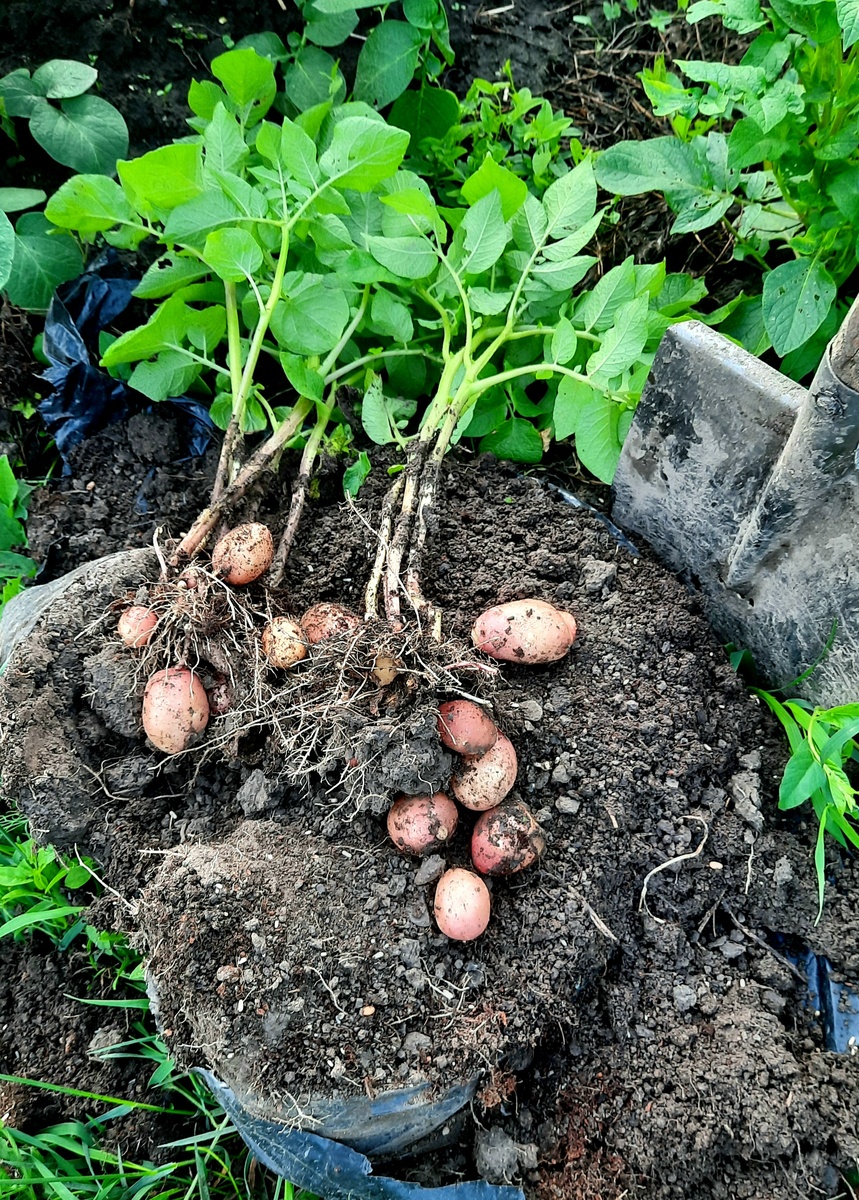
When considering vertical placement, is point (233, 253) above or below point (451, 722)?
above

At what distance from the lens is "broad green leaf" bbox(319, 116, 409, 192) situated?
1.55 metres

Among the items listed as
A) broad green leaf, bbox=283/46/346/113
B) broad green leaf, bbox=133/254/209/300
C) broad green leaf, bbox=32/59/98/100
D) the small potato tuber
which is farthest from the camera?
broad green leaf, bbox=283/46/346/113

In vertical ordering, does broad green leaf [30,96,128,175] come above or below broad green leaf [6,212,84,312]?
above

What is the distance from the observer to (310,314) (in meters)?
1.79

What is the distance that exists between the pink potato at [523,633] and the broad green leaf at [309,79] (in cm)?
141

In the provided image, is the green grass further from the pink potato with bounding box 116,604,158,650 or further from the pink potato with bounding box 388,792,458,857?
the pink potato with bounding box 388,792,458,857

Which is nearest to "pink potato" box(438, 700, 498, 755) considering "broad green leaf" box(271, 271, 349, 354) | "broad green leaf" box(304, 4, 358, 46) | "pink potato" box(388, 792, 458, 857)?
"pink potato" box(388, 792, 458, 857)

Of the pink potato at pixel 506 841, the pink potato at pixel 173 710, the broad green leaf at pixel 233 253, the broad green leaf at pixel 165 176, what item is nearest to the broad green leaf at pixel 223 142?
the broad green leaf at pixel 165 176

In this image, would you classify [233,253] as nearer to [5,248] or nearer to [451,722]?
[5,248]

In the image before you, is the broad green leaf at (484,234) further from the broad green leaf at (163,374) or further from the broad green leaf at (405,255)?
the broad green leaf at (163,374)

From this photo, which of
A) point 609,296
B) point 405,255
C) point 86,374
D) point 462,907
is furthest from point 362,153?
point 462,907

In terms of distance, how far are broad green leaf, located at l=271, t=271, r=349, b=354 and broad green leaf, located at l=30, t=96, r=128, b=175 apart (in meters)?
0.65

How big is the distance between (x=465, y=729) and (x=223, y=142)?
130 centimetres

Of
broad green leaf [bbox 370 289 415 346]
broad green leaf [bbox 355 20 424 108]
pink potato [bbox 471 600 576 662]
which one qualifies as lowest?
pink potato [bbox 471 600 576 662]
